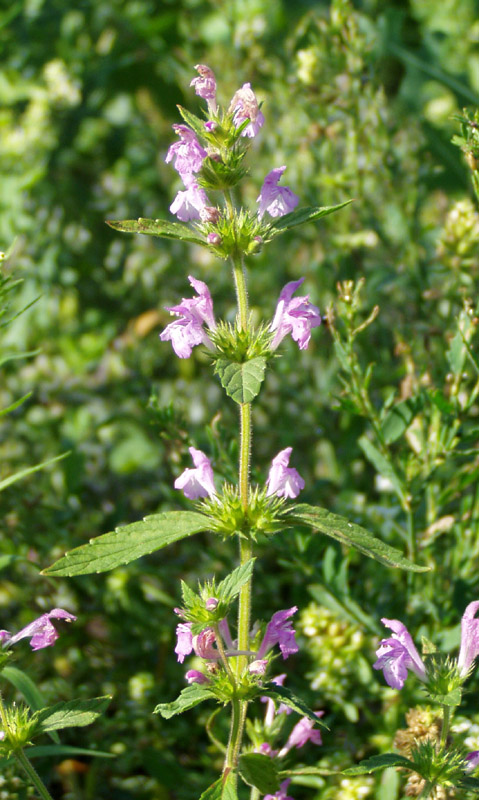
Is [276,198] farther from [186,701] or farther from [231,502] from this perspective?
[186,701]

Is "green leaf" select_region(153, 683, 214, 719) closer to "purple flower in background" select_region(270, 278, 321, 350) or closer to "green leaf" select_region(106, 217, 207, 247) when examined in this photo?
"purple flower in background" select_region(270, 278, 321, 350)

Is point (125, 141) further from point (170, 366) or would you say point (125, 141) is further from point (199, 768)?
point (199, 768)

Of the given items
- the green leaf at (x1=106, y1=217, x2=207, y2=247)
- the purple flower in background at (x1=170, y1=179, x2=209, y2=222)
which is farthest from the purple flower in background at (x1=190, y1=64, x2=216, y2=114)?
the green leaf at (x1=106, y1=217, x2=207, y2=247)

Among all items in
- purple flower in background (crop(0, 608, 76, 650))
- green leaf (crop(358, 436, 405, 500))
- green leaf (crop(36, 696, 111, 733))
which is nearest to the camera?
green leaf (crop(36, 696, 111, 733))

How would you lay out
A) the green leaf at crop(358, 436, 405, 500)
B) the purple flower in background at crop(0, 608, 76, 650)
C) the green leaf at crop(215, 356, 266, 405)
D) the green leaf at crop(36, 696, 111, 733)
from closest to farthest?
the green leaf at crop(215, 356, 266, 405) → the green leaf at crop(36, 696, 111, 733) → the purple flower in background at crop(0, 608, 76, 650) → the green leaf at crop(358, 436, 405, 500)

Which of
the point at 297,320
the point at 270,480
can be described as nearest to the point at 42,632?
the point at 270,480

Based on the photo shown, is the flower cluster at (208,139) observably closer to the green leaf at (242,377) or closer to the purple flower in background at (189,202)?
the purple flower in background at (189,202)

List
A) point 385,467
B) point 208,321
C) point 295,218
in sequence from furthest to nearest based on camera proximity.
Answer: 1. point 385,467
2. point 208,321
3. point 295,218
